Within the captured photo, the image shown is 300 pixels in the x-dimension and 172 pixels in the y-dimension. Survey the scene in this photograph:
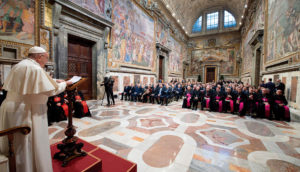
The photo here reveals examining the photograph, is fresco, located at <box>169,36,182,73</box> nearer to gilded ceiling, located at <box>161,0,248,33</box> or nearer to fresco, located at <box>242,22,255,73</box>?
gilded ceiling, located at <box>161,0,248,33</box>

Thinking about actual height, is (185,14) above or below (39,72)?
above

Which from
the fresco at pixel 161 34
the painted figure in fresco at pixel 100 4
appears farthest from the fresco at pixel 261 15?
the painted figure in fresco at pixel 100 4

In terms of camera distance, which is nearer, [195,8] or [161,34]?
[161,34]

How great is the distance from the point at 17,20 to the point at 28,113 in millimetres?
5927

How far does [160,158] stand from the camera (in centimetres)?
240

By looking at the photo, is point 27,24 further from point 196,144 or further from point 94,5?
point 196,144

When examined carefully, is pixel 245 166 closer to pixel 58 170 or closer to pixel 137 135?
pixel 137 135

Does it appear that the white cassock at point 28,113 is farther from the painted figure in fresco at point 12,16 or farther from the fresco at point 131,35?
the fresco at point 131,35

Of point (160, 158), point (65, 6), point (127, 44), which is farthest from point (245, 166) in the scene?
point (127, 44)

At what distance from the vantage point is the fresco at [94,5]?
6.99 metres

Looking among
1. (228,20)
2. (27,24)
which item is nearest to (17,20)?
(27,24)

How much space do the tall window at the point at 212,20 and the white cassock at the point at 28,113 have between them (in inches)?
1109

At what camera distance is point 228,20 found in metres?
22.6

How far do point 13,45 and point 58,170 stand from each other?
5.65 metres
